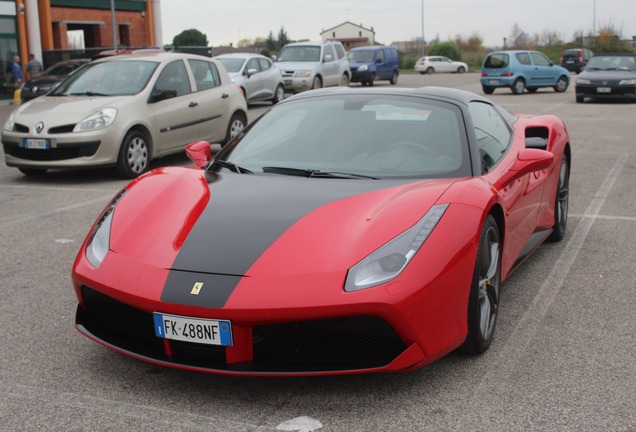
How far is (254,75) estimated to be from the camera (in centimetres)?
Answer: 2131

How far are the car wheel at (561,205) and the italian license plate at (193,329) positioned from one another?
3451 millimetres

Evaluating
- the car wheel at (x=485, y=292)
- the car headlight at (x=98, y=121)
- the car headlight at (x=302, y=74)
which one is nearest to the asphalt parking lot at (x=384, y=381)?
the car wheel at (x=485, y=292)

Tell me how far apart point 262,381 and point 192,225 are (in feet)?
2.53

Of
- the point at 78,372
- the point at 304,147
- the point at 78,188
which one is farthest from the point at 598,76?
the point at 78,372

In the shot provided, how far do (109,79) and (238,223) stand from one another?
294 inches

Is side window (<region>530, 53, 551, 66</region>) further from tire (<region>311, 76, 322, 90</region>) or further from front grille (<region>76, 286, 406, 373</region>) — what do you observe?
front grille (<region>76, 286, 406, 373</region>)

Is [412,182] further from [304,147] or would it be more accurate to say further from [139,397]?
[139,397]

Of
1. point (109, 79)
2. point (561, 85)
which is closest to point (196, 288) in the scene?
point (109, 79)

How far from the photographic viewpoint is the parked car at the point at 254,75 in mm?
20828

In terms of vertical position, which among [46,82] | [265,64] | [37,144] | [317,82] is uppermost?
[265,64]

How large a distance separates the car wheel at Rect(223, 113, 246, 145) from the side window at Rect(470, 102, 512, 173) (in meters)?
6.97

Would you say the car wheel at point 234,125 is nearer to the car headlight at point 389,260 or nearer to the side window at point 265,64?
the car headlight at point 389,260

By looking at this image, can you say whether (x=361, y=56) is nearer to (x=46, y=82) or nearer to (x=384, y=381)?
(x=46, y=82)

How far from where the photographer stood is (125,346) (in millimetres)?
3439
